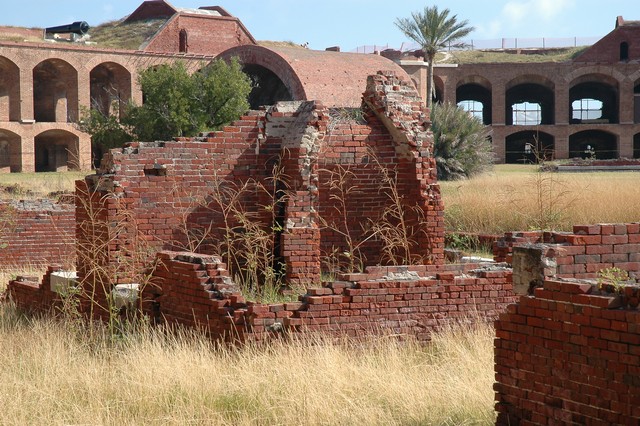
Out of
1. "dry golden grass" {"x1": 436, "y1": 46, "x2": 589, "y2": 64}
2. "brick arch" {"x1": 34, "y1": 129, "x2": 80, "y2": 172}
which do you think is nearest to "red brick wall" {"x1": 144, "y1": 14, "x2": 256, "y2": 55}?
"brick arch" {"x1": 34, "y1": 129, "x2": 80, "y2": 172}

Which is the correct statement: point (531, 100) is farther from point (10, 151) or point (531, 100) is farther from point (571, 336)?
point (571, 336)

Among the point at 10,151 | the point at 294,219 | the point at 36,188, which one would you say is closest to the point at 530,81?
the point at 10,151

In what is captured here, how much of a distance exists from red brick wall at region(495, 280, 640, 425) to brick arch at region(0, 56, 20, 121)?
128 ft

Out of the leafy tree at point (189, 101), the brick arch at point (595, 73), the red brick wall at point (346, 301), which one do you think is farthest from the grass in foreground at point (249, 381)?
the brick arch at point (595, 73)

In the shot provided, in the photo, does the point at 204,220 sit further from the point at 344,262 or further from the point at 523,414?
the point at 523,414

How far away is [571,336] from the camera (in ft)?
15.9

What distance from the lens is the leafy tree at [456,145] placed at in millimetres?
31625

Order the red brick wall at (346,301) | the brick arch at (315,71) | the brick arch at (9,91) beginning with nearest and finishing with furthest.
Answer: the red brick wall at (346,301) < the brick arch at (315,71) < the brick arch at (9,91)

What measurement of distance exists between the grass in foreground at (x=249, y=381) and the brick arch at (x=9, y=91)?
35671 mm

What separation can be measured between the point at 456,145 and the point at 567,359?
27.8m

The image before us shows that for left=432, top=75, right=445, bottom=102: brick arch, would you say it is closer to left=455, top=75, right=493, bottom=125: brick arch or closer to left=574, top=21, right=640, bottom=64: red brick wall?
left=455, top=75, right=493, bottom=125: brick arch

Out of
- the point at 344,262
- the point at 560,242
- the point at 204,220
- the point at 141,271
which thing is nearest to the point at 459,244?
the point at 344,262

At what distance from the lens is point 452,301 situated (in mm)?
8133

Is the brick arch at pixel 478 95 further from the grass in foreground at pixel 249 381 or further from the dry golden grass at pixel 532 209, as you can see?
the grass in foreground at pixel 249 381
